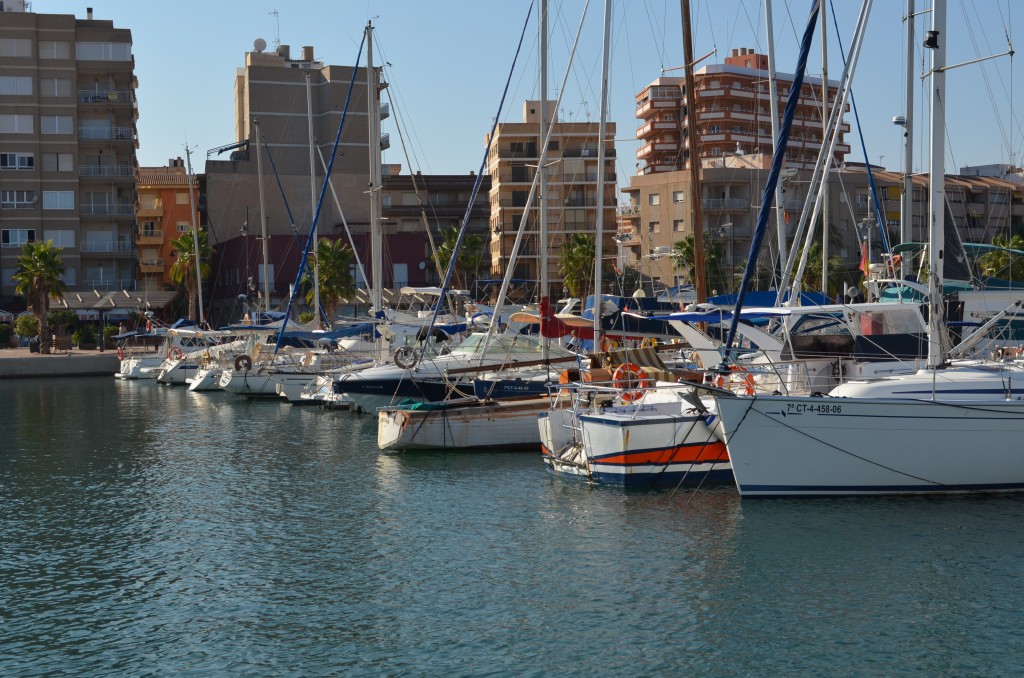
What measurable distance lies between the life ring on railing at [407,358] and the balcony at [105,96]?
6900cm

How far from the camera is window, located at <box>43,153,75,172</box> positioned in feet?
321

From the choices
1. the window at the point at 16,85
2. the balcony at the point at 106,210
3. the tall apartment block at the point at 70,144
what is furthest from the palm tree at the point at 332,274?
the window at the point at 16,85

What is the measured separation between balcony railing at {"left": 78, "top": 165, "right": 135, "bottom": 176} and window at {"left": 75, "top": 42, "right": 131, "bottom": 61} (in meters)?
8.91

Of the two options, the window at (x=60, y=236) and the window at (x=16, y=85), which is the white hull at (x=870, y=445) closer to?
the window at (x=60, y=236)

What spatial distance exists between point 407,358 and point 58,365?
4319 cm

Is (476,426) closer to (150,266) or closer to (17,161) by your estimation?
(17,161)

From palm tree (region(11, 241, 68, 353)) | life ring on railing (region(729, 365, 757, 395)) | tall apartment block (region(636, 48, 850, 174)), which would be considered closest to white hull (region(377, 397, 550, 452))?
life ring on railing (region(729, 365, 757, 395))

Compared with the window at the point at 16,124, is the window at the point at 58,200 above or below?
below

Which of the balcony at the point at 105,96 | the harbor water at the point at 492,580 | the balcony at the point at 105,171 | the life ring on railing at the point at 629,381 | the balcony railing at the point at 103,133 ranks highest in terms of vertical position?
the balcony at the point at 105,96

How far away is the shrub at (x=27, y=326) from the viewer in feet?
282

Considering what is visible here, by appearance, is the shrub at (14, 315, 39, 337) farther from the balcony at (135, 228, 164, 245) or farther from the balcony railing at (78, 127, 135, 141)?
the balcony at (135, 228, 164, 245)

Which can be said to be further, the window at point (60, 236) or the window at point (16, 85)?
the window at point (60, 236)

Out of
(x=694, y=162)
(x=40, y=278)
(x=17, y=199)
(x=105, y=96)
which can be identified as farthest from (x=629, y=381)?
(x=105, y=96)

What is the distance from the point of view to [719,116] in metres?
118
